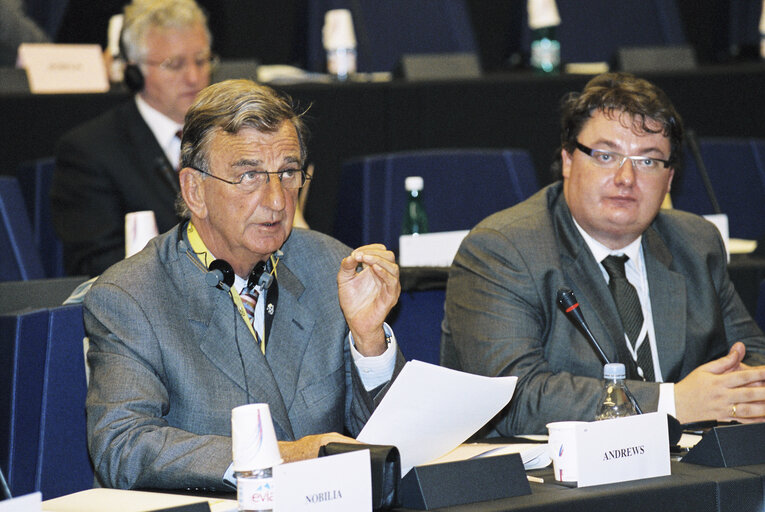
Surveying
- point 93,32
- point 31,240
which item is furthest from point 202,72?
point 93,32

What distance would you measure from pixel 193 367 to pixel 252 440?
61cm

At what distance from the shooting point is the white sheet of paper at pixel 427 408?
1783mm

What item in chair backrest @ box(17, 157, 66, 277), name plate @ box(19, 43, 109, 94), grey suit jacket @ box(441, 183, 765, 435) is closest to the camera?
grey suit jacket @ box(441, 183, 765, 435)

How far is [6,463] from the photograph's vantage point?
2275mm

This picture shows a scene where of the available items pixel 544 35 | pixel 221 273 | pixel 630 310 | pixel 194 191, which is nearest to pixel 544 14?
pixel 544 35

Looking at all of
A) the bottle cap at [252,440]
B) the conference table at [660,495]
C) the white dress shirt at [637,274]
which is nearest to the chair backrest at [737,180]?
the white dress shirt at [637,274]

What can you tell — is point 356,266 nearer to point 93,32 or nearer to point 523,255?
point 523,255

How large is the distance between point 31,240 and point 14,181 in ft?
0.62

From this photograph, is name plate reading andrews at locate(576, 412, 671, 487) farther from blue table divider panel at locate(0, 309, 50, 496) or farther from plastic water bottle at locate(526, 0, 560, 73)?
plastic water bottle at locate(526, 0, 560, 73)

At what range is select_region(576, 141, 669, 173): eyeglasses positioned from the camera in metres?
2.72

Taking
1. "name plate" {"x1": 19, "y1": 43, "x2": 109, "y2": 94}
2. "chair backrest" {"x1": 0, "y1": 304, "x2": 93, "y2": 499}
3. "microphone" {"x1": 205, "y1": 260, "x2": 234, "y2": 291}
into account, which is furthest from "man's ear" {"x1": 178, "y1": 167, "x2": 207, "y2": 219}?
"name plate" {"x1": 19, "y1": 43, "x2": 109, "y2": 94}

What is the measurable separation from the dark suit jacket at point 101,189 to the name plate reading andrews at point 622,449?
2.22 metres

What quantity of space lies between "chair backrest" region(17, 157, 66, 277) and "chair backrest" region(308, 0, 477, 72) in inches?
61.6

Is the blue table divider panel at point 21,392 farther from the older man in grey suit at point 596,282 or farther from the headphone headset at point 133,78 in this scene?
the headphone headset at point 133,78
